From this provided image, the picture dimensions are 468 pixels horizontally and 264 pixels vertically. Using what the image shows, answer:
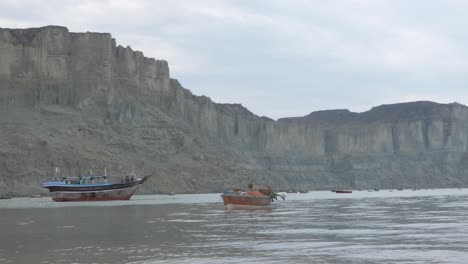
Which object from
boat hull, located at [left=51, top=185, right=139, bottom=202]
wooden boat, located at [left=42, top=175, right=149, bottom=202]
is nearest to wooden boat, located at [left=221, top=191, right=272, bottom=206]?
wooden boat, located at [left=42, top=175, right=149, bottom=202]

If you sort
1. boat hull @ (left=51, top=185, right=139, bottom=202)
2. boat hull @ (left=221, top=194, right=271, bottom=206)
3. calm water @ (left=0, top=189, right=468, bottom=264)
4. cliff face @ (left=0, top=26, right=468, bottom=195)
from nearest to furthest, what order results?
calm water @ (left=0, top=189, right=468, bottom=264) < boat hull @ (left=221, top=194, right=271, bottom=206) < boat hull @ (left=51, top=185, right=139, bottom=202) < cliff face @ (left=0, top=26, right=468, bottom=195)

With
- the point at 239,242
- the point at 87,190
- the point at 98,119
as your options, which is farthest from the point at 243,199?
the point at 98,119

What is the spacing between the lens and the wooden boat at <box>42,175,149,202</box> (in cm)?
8850

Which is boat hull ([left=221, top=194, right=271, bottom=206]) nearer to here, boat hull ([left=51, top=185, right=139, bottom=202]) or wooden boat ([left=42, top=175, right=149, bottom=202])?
wooden boat ([left=42, top=175, right=149, bottom=202])

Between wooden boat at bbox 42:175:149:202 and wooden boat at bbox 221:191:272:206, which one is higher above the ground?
wooden boat at bbox 42:175:149:202

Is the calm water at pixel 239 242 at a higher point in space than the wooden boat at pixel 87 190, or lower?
lower

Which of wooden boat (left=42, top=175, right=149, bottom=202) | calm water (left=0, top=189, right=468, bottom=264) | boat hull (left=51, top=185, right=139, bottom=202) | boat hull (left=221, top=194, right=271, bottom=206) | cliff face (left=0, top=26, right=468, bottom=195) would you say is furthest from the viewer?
cliff face (left=0, top=26, right=468, bottom=195)

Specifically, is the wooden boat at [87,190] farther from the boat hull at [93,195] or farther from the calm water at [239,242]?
the calm water at [239,242]

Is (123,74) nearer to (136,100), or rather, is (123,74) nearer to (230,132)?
(136,100)

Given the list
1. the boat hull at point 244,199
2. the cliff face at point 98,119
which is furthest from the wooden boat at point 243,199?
the cliff face at point 98,119

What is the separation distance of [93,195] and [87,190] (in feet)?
3.44

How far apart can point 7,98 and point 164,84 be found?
35349 mm

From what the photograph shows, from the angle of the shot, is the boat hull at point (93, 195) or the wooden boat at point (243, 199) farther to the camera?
the boat hull at point (93, 195)

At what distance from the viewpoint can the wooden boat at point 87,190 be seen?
8850cm
